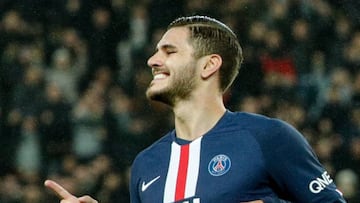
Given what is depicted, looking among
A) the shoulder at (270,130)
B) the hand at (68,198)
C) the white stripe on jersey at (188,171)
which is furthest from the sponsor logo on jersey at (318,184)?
the hand at (68,198)

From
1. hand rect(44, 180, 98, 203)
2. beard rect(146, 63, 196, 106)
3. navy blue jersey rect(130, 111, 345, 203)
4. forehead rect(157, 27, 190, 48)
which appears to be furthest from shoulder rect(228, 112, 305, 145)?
hand rect(44, 180, 98, 203)

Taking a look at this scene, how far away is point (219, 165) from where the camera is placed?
Answer: 11.5ft

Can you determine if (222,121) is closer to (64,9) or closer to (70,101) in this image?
(70,101)

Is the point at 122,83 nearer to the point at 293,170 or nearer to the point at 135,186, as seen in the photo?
the point at 135,186

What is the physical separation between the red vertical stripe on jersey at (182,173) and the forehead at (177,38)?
1.38 ft

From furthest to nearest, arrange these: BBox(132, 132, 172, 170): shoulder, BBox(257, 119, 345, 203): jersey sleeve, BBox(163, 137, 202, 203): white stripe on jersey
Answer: BBox(132, 132, 172, 170): shoulder
BBox(163, 137, 202, 203): white stripe on jersey
BBox(257, 119, 345, 203): jersey sleeve

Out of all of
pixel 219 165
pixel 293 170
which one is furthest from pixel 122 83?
pixel 293 170

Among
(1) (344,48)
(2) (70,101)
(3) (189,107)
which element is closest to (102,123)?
(2) (70,101)

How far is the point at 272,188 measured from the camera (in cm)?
344

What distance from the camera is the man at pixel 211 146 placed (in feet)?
11.2

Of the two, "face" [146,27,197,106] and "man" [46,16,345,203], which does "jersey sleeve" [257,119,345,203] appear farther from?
"face" [146,27,197,106]

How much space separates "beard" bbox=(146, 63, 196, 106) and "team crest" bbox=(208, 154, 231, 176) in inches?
12.3

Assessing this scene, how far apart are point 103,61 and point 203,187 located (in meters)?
4.84

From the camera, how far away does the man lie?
340 centimetres
